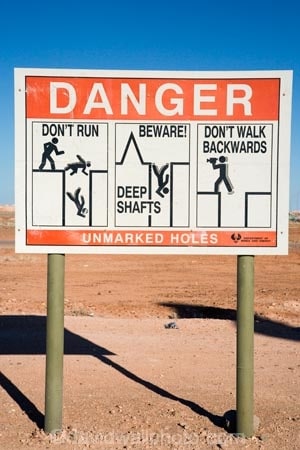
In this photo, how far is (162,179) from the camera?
15.4 ft

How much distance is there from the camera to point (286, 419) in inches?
198

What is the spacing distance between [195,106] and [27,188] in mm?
1442

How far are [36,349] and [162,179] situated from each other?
355cm

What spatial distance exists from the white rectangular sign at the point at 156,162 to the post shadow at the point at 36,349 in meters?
1.51

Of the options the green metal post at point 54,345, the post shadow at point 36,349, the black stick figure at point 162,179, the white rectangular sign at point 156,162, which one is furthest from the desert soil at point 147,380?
the black stick figure at point 162,179

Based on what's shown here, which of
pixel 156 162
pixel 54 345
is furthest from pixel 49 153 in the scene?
pixel 54 345

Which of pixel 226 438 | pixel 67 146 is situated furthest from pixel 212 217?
pixel 226 438

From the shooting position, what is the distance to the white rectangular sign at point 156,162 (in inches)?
182

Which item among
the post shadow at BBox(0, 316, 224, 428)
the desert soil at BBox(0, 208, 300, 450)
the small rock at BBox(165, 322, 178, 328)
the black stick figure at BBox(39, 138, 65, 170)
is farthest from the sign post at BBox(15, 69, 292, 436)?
the small rock at BBox(165, 322, 178, 328)

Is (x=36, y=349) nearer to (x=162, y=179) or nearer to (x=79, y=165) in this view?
(x=79, y=165)

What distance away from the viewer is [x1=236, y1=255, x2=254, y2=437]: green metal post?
15.2 feet

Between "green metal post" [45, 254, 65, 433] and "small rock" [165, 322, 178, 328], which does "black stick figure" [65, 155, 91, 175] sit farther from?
"small rock" [165, 322, 178, 328]

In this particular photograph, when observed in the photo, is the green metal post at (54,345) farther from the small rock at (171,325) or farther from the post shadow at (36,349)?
the small rock at (171,325)

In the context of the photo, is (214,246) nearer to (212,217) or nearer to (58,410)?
(212,217)
